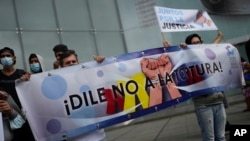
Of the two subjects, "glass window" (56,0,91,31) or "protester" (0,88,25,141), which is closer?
"protester" (0,88,25,141)

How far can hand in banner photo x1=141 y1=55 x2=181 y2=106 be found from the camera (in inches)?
180

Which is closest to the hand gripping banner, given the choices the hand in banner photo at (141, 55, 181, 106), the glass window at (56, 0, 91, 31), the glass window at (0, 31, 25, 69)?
the hand in banner photo at (141, 55, 181, 106)

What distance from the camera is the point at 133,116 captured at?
4.33m

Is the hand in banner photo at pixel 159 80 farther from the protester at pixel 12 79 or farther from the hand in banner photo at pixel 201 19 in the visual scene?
the protester at pixel 12 79

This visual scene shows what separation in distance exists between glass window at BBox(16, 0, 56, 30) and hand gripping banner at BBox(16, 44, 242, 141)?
10414 millimetres

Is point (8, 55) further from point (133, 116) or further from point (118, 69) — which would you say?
point (133, 116)

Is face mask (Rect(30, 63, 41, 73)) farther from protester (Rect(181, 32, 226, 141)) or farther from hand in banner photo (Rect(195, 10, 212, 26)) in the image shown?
hand in banner photo (Rect(195, 10, 212, 26))

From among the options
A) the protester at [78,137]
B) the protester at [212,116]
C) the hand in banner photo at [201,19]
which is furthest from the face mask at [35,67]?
the hand in banner photo at [201,19]

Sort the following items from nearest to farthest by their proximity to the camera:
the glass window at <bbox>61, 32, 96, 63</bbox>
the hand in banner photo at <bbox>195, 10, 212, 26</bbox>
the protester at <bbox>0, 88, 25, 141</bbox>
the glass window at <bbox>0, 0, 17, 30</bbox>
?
the protester at <bbox>0, 88, 25, 141</bbox>
the hand in banner photo at <bbox>195, 10, 212, 26</bbox>
the glass window at <bbox>0, 0, 17, 30</bbox>
the glass window at <bbox>61, 32, 96, 63</bbox>

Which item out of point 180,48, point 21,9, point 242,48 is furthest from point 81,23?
point 180,48

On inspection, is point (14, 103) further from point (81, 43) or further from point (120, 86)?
point (81, 43)

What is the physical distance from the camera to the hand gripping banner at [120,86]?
3.86 metres

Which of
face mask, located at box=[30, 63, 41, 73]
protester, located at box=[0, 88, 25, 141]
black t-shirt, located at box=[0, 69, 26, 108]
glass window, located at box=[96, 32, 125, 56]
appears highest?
glass window, located at box=[96, 32, 125, 56]

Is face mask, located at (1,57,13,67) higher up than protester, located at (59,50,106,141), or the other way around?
face mask, located at (1,57,13,67)
